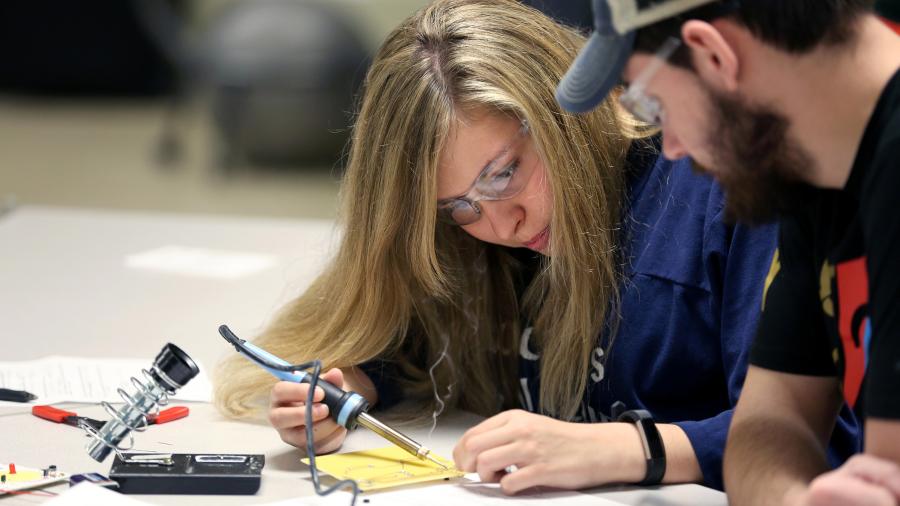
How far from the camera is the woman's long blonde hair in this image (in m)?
1.53

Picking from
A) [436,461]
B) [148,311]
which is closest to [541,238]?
[436,461]

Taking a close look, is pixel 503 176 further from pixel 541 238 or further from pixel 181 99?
pixel 181 99

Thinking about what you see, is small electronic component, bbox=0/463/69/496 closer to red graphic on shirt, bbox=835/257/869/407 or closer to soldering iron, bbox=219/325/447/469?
soldering iron, bbox=219/325/447/469

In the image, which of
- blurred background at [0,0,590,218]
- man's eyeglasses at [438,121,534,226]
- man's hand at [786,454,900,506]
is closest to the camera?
man's hand at [786,454,900,506]

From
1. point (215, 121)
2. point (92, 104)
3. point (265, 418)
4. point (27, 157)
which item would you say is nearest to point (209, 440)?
point (265, 418)

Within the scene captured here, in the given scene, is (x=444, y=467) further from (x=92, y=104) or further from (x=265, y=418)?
(x=92, y=104)

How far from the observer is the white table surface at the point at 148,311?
55.9 inches

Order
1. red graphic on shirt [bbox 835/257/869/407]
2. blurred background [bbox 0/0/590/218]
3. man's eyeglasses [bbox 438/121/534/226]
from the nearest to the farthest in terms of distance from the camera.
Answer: red graphic on shirt [bbox 835/257/869/407] < man's eyeglasses [bbox 438/121/534/226] < blurred background [bbox 0/0/590/218]

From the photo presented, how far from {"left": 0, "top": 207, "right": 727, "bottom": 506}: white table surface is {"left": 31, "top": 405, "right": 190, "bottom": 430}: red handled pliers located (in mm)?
13

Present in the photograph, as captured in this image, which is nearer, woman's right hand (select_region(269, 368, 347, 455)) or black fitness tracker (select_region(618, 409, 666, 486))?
black fitness tracker (select_region(618, 409, 666, 486))

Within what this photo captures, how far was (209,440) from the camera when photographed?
4.99 feet

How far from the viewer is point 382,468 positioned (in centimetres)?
137

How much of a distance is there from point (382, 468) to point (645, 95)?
1.87ft

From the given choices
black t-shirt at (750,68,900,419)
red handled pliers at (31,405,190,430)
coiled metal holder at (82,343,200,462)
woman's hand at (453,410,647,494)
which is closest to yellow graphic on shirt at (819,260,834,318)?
black t-shirt at (750,68,900,419)
